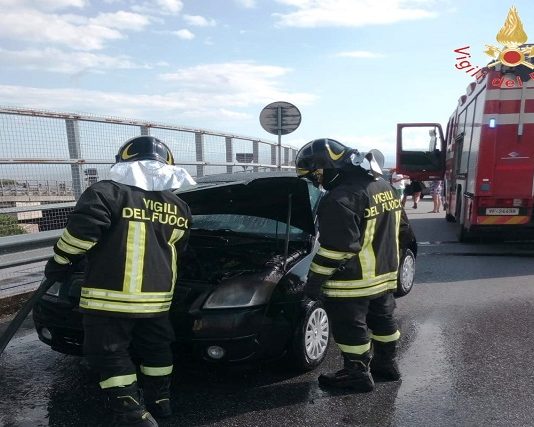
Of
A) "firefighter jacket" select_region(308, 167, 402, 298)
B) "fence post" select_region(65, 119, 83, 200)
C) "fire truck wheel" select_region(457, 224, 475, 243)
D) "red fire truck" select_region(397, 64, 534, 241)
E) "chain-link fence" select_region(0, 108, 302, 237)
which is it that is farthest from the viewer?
"fire truck wheel" select_region(457, 224, 475, 243)

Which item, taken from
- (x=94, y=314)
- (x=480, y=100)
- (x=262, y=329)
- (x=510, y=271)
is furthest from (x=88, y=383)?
(x=480, y=100)

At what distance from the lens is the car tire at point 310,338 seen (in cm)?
362

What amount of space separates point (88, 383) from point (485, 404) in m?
2.71

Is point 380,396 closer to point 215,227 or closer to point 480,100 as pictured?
point 215,227

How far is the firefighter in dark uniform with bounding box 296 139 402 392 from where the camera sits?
3.28 m

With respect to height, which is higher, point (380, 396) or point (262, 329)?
point (262, 329)

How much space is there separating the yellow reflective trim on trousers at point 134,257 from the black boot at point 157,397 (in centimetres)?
63

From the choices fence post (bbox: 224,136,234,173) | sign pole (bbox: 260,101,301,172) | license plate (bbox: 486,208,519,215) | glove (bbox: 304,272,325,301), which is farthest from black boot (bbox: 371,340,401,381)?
fence post (bbox: 224,136,234,173)

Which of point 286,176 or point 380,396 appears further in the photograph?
point 286,176

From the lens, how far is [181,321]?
3.34m

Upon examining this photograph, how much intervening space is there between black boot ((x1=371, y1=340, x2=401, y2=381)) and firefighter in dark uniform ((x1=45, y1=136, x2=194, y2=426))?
161cm

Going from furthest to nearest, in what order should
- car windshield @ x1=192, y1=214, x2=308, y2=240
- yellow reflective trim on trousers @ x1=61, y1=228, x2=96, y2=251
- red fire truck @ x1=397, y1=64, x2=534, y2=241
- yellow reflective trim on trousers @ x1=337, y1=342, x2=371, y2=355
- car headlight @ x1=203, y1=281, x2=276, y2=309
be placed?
1. red fire truck @ x1=397, y1=64, x2=534, y2=241
2. car windshield @ x1=192, y1=214, x2=308, y2=240
3. yellow reflective trim on trousers @ x1=337, y1=342, x2=371, y2=355
4. car headlight @ x1=203, y1=281, x2=276, y2=309
5. yellow reflective trim on trousers @ x1=61, y1=228, x2=96, y2=251

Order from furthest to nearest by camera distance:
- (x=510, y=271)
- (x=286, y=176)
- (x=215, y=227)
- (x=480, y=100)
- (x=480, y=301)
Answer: (x=480, y=100) → (x=510, y=271) → (x=480, y=301) → (x=215, y=227) → (x=286, y=176)

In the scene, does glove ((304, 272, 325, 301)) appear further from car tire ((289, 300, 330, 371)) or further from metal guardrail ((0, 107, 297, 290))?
metal guardrail ((0, 107, 297, 290))
